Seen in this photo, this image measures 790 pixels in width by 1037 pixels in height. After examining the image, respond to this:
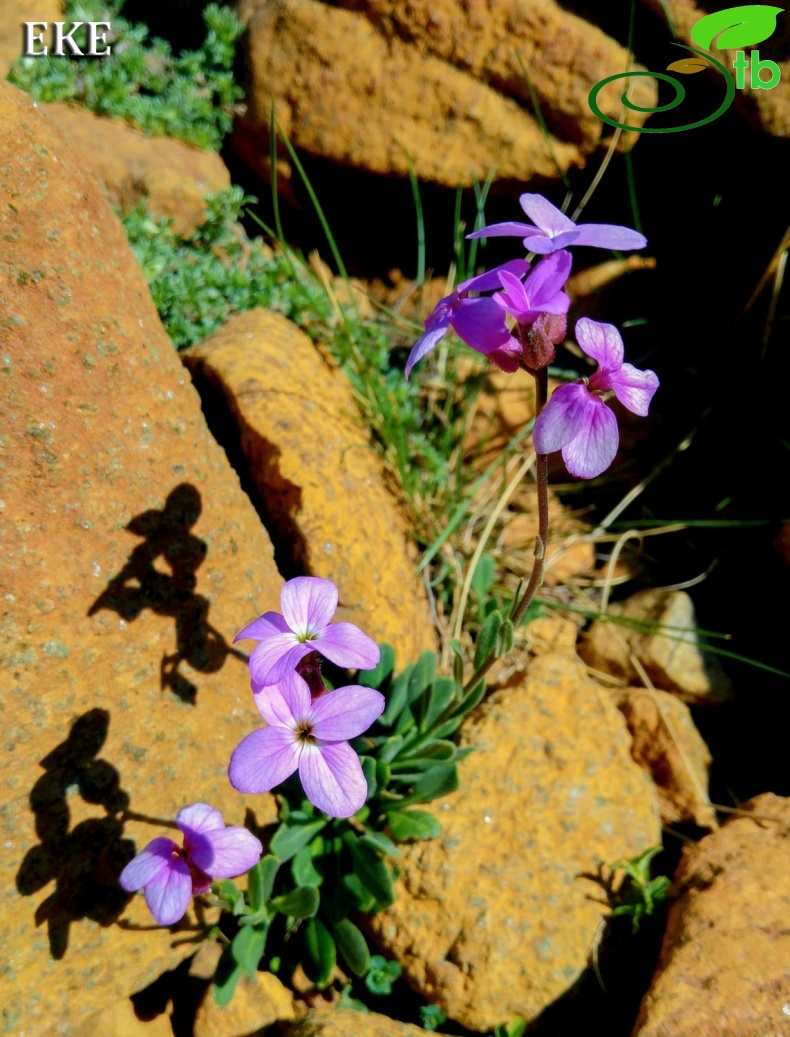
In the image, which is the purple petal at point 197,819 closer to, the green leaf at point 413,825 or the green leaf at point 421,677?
the green leaf at point 413,825

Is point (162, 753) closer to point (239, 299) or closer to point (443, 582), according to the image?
point (443, 582)

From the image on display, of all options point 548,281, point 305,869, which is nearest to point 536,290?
point 548,281

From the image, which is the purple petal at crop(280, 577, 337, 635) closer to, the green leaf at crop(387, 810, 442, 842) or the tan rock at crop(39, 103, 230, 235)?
the green leaf at crop(387, 810, 442, 842)

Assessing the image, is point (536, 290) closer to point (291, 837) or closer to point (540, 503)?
point (540, 503)

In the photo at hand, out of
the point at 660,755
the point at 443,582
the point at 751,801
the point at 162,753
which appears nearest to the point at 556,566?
the point at 443,582

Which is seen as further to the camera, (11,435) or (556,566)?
(556,566)

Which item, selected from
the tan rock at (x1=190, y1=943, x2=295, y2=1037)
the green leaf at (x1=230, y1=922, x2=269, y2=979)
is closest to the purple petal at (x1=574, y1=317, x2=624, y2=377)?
the green leaf at (x1=230, y1=922, x2=269, y2=979)

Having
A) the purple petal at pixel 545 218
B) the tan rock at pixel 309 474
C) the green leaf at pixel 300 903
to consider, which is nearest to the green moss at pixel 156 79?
the tan rock at pixel 309 474
